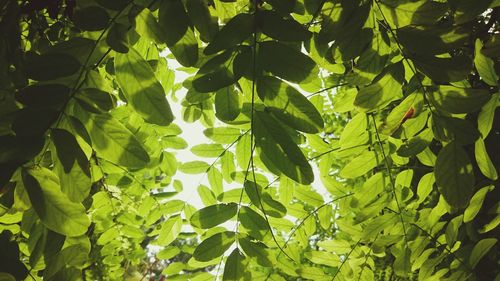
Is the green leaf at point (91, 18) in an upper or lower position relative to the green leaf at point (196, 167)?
upper

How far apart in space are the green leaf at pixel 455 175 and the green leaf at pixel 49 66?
110 cm

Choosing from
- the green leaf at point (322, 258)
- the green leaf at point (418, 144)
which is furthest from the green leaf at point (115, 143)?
the green leaf at point (322, 258)

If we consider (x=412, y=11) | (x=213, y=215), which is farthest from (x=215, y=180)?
(x=412, y=11)

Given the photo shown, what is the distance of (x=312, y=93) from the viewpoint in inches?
71.3

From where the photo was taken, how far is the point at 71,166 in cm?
94

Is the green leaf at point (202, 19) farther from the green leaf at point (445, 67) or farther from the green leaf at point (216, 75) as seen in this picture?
the green leaf at point (445, 67)

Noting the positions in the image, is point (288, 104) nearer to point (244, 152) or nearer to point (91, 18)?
point (244, 152)

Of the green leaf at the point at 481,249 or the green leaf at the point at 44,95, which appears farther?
the green leaf at the point at 481,249

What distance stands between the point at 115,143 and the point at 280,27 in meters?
0.57

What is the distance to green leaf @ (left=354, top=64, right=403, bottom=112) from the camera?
113cm

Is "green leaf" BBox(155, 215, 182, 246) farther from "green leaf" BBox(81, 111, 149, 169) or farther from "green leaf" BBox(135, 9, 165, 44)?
"green leaf" BBox(135, 9, 165, 44)

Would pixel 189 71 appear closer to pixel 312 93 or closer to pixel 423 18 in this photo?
pixel 312 93

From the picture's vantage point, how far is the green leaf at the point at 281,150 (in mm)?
1048

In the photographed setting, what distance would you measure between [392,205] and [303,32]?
1.17 metres
